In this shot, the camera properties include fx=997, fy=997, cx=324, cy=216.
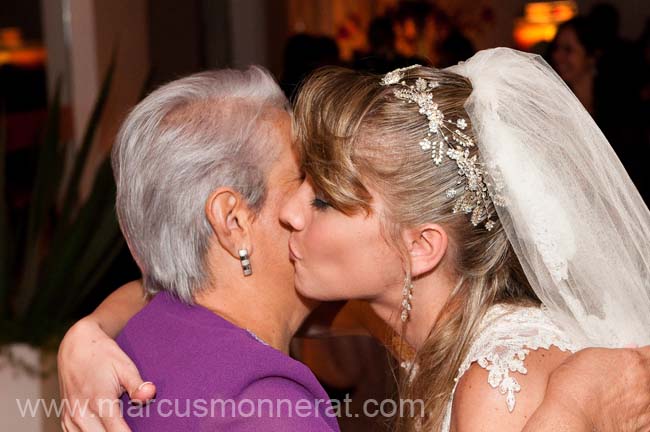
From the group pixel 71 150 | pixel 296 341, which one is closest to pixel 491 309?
pixel 296 341

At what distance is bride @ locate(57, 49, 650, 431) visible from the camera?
6.10ft

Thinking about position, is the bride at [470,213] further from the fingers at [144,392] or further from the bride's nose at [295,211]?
the fingers at [144,392]

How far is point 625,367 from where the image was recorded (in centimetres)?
178

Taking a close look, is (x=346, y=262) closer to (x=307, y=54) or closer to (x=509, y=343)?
(x=509, y=343)

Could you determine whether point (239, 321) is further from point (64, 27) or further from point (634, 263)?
point (64, 27)

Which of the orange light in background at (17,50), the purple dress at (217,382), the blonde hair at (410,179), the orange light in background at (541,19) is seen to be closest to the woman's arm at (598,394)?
the blonde hair at (410,179)

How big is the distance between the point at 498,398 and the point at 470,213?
393 millimetres

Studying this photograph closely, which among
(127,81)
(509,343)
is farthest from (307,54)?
(509,343)

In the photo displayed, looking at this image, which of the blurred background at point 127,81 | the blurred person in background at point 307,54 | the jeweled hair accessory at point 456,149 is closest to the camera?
the jeweled hair accessory at point 456,149

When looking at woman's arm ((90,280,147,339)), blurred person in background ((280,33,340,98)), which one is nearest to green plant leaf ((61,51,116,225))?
blurred person in background ((280,33,340,98))

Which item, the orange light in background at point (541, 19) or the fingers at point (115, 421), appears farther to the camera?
the orange light in background at point (541, 19)

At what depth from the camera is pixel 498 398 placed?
1707 mm

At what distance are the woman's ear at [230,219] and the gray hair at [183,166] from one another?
0.01 metres

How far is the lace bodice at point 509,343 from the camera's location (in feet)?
5.65
